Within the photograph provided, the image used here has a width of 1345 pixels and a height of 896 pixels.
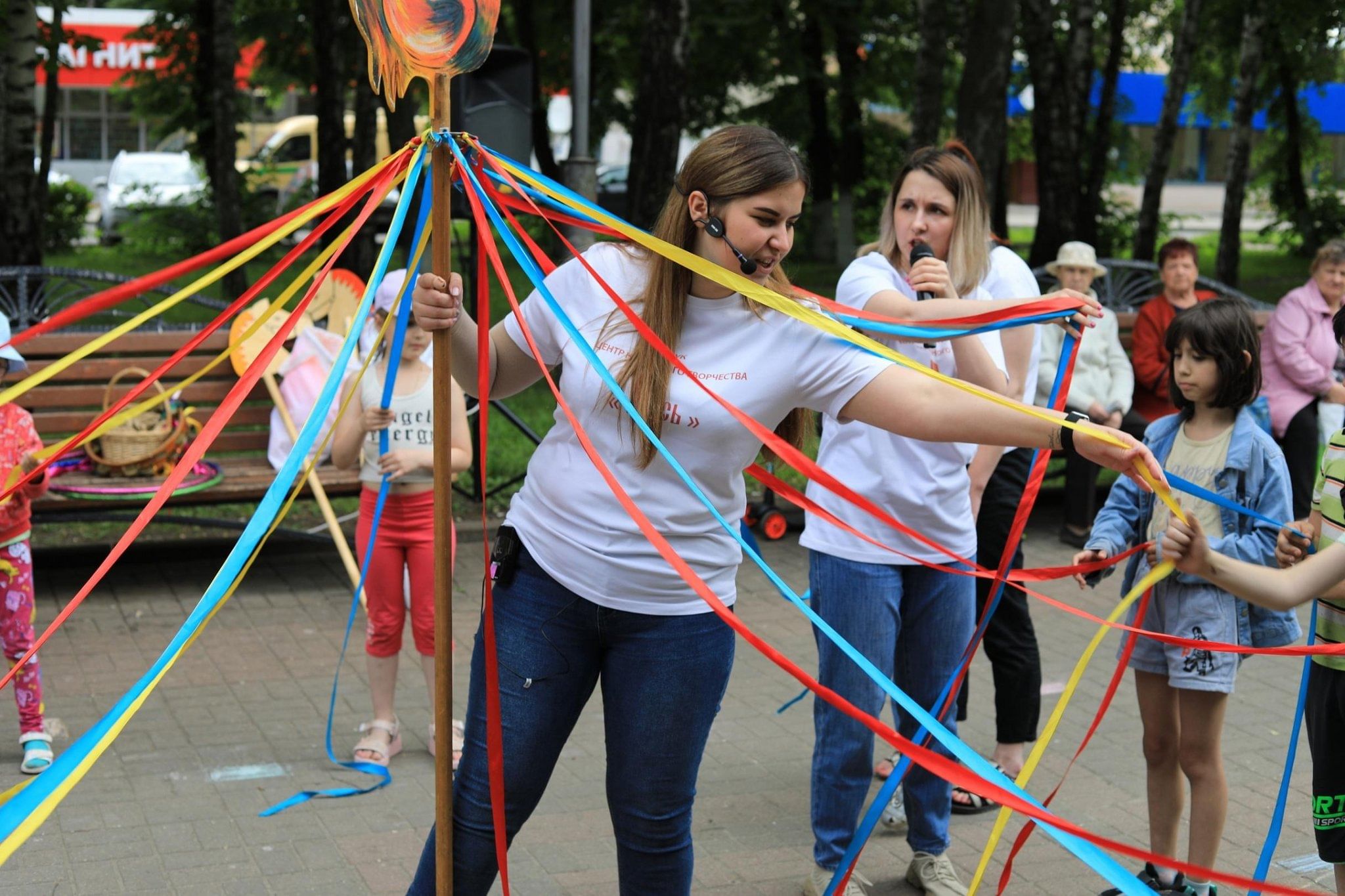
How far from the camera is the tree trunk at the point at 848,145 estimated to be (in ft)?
71.9

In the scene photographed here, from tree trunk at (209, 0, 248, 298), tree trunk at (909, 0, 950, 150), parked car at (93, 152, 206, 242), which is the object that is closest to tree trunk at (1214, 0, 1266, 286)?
tree trunk at (909, 0, 950, 150)

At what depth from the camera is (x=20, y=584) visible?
15.5 ft

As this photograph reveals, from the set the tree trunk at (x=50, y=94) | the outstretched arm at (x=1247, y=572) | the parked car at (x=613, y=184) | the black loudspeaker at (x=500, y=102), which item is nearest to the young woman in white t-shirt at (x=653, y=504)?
the outstretched arm at (x=1247, y=572)

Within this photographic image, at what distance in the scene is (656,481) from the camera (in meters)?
2.81

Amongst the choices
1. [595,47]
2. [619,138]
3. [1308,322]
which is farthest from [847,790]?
[619,138]

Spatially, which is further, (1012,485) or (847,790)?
(1012,485)

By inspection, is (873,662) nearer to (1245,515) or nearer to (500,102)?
(1245,515)

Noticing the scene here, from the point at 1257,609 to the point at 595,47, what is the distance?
17059 millimetres

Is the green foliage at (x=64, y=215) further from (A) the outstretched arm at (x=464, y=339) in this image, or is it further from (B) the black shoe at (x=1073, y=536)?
(A) the outstretched arm at (x=464, y=339)

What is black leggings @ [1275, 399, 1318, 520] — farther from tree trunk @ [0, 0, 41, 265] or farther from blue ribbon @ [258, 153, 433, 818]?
tree trunk @ [0, 0, 41, 265]

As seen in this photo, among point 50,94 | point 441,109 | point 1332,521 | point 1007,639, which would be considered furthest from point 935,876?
point 50,94

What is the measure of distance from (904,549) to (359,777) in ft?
6.96

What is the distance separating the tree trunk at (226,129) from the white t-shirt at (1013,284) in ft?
37.2

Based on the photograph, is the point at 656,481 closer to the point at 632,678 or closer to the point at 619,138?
the point at 632,678
